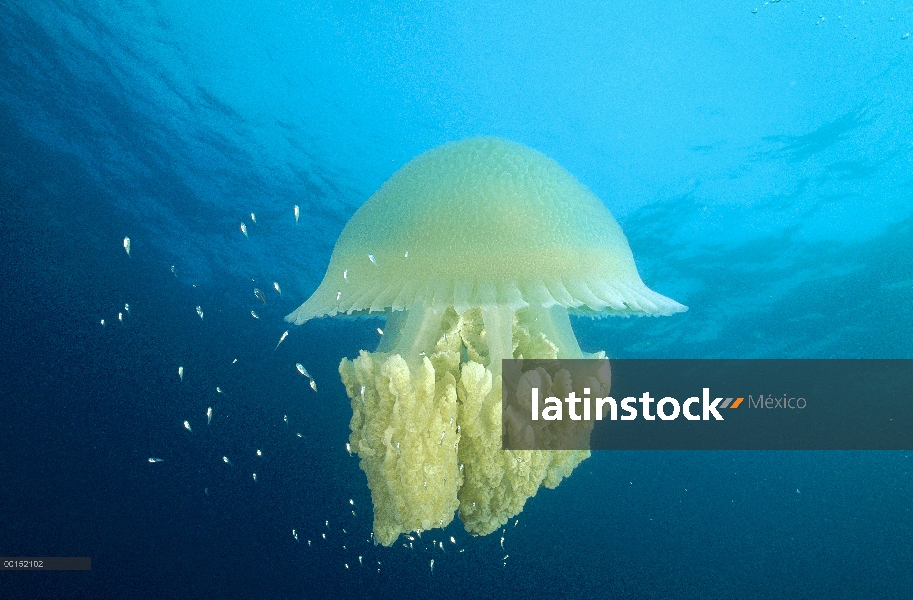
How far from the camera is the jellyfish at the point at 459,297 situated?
250 cm

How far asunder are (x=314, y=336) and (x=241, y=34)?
540 inches

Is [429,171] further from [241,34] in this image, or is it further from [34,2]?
[34,2]

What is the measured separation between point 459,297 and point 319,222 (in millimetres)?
12770

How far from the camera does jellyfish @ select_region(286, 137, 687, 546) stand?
8.20 feet

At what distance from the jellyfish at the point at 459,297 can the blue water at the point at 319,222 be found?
0.89m

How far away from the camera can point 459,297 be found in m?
2.40
